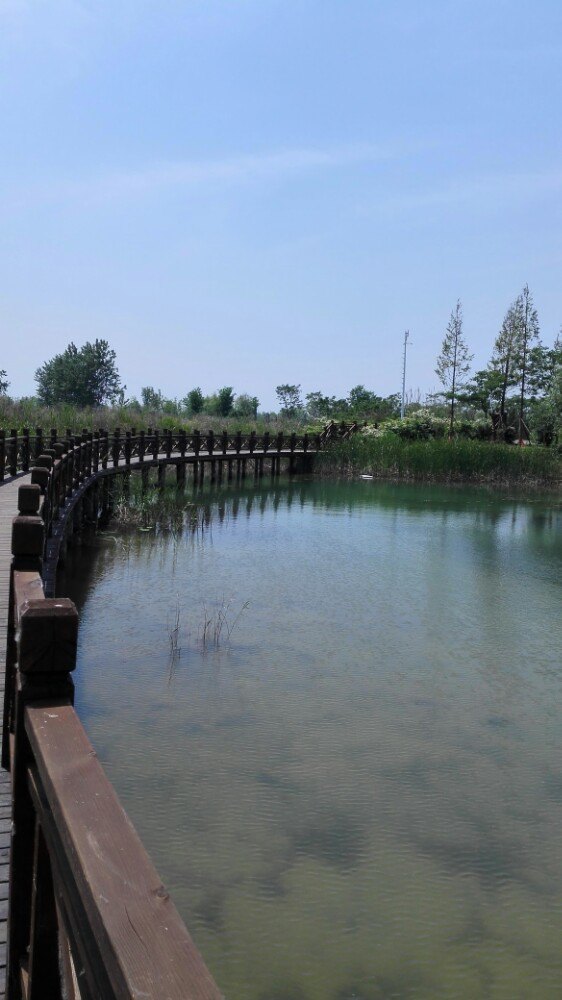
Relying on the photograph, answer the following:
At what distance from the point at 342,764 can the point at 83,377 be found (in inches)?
2491

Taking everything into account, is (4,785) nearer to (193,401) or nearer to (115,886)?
(115,886)

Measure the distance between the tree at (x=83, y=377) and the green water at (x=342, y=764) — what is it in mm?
55447

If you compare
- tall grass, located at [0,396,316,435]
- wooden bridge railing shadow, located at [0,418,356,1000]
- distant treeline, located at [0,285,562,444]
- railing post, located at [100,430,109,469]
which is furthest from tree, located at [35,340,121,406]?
wooden bridge railing shadow, located at [0,418,356,1000]

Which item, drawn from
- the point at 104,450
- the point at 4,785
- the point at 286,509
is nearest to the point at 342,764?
the point at 4,785

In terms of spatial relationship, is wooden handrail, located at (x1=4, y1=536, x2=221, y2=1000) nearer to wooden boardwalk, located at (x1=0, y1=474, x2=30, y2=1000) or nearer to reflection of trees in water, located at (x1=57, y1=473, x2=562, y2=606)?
wooden boardwalk, located at (x1=0, y1=474, x2=30, y2=1000)

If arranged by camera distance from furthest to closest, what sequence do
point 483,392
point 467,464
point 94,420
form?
point 483,392, point 94,420, point 467,464

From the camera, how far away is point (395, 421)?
37000mm

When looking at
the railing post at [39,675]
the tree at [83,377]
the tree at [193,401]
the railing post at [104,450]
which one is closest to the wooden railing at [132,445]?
the railing post at [104,450]

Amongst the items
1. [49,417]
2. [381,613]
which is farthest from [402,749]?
[49,417]

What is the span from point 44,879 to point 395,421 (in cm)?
3565

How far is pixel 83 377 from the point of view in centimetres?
6700

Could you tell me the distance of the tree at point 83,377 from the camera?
220 ft

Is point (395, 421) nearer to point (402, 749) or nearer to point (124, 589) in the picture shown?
point (124, 589)

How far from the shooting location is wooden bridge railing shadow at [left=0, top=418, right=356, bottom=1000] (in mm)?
1062
